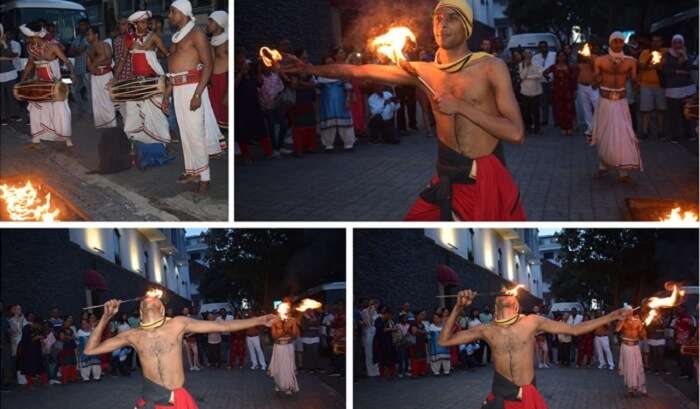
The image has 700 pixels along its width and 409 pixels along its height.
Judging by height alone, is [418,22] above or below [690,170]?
above

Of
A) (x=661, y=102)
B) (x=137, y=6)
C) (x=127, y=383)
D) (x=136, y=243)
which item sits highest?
(x=137, y=6)

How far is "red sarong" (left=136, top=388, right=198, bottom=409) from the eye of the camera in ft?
23.2

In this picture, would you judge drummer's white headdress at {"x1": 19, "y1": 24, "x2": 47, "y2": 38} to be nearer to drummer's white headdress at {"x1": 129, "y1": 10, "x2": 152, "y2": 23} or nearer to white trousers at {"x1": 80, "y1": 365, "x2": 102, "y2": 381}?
drummer's white headdress at {"x1": 129, "y1": 10, "x2": 152, "y2": 23}

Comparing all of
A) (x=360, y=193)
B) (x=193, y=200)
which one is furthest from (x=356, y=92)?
(x=193, y=200)

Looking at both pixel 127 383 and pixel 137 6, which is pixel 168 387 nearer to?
pixel 127 383

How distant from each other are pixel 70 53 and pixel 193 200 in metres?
1.03

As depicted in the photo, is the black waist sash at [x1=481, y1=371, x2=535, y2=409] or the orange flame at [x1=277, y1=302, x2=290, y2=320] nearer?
the black waist sash at [x1=481, y1=371, x2=535, y2=409]

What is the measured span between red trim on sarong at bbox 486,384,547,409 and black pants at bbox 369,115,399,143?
4.76 feet

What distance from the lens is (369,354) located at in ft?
24.2

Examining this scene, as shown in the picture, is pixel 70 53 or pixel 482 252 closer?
pixel 482 252

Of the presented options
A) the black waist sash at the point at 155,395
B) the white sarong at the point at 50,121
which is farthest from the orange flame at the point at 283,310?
the white sarong at the point at 50,121

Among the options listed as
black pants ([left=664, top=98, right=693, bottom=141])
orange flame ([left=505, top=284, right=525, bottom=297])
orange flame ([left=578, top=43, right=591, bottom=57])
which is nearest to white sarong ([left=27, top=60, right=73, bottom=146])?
orange flame ([left=505, top=284, right=525, bottom=297])

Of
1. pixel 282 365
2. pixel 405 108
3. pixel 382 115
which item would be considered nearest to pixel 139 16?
pixel 382 115

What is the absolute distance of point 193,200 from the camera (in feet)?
25.0
